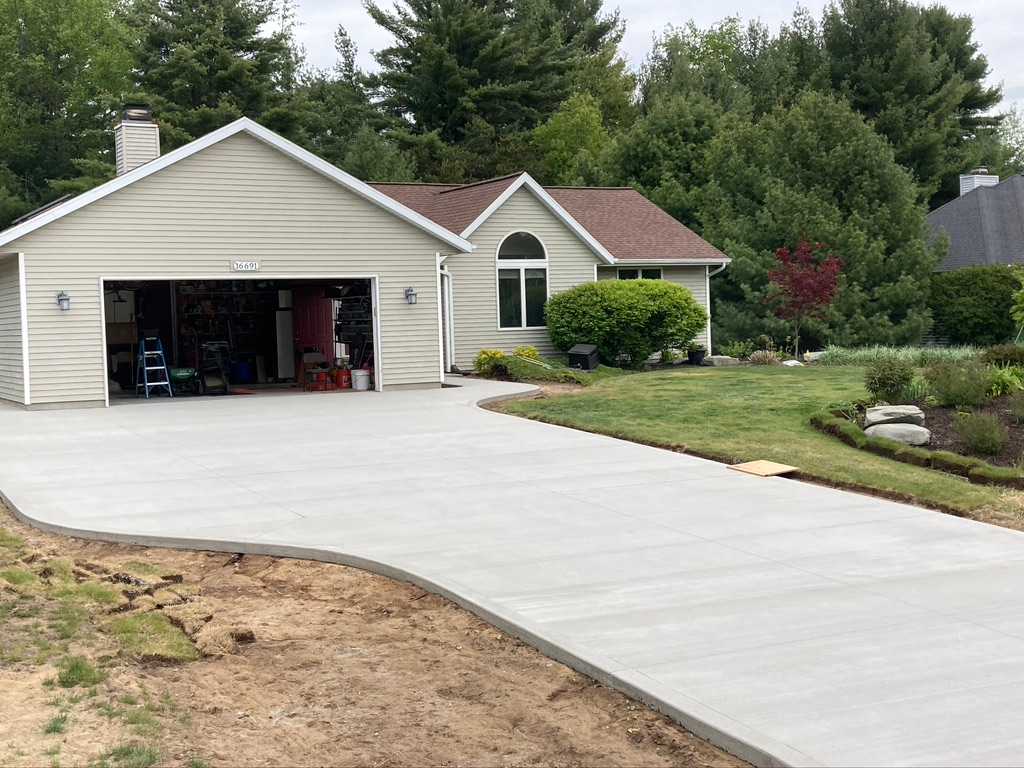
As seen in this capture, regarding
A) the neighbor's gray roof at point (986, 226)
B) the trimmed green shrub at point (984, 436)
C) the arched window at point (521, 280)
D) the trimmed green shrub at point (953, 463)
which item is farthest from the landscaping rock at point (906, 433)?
the neighbor's gray roof at point (986, 226)

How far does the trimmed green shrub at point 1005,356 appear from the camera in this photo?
1733cm

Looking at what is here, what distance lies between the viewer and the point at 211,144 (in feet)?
65.6

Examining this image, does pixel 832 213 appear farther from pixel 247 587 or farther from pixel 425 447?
pixel 247 587

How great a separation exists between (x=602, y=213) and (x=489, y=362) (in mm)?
7479

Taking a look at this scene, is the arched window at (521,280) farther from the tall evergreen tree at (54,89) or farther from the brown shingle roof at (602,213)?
the tall evergreen tree at (54,89)

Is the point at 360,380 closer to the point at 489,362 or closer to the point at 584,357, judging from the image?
the point at 489,362

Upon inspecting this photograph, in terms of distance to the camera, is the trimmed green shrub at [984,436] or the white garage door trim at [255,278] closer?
the trimmed green shrub at [984,436]

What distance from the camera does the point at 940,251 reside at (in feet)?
103

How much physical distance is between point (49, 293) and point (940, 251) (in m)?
22.8

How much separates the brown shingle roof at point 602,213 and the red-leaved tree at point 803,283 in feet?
5.71

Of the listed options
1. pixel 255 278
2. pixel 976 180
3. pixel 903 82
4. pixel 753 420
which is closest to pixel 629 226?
pixel 255 278

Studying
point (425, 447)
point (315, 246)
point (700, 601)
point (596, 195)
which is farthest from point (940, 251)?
point (700, 601)

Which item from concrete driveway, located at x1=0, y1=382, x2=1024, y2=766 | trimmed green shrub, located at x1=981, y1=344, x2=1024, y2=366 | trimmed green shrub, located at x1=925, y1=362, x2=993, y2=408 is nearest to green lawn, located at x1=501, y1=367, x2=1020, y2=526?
concrete driveway, located at x1=0, y1=382, x2=1024, y2=766

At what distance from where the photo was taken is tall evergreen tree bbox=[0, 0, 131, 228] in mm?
46844
